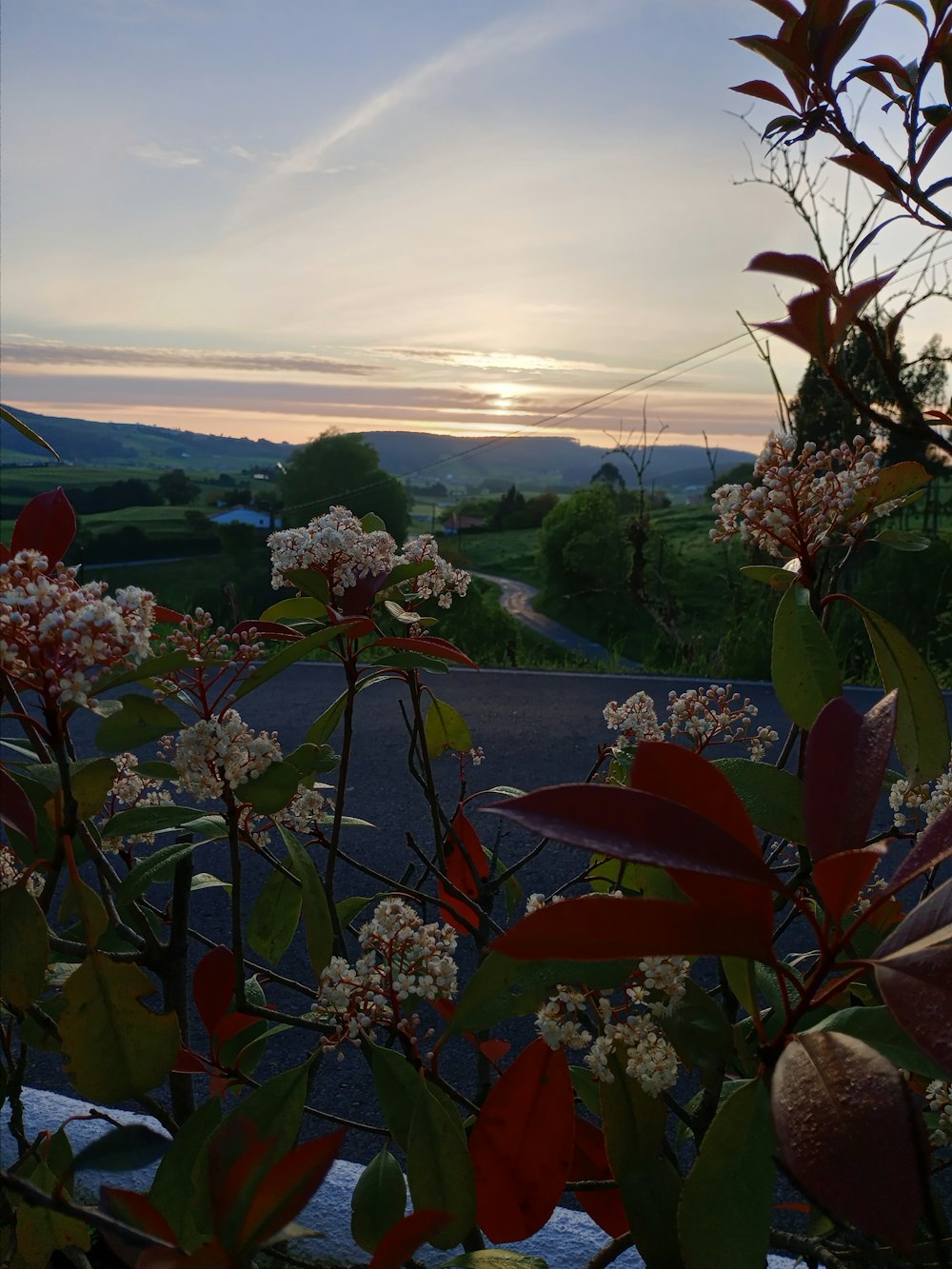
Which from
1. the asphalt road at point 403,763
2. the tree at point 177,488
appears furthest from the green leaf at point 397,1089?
the tree at point 177,488

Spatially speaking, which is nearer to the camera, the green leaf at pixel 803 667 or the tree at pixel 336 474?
the green leaf at pixel 803 667

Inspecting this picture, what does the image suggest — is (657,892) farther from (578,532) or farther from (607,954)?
(578,532)

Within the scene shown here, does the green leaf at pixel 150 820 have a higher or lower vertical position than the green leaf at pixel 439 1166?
higher

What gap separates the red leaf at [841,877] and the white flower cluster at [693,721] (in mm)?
509

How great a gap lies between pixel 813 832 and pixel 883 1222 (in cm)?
22

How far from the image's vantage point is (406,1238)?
0.60 meters

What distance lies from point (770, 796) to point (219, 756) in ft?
1.63

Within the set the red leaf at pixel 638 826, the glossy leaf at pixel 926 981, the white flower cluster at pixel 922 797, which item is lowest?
the white flower cluster at pixel 922 797

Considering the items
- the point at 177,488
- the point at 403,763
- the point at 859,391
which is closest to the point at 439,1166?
the point at 403,763

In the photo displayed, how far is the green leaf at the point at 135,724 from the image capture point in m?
0.81

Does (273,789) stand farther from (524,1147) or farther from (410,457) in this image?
(410,457)

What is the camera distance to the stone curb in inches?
56.7

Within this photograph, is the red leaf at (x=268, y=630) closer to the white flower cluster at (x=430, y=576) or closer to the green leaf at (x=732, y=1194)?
the white flower cluster at (x=430, y=576)

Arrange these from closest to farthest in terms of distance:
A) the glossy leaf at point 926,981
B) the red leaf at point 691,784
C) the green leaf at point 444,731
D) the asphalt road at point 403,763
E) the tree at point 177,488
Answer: the glossy leaf at point 926,981 → the red leaf at point 691,784 → the green leaf at point 444,731 → the asphalt road at point 403,763 → the tree at point 177,488
